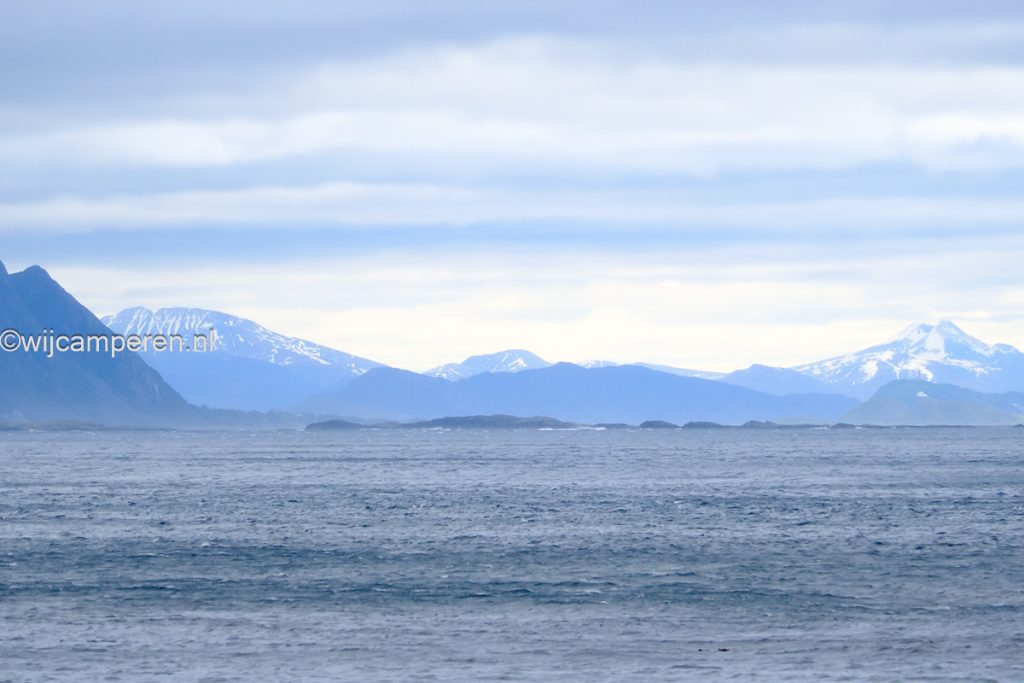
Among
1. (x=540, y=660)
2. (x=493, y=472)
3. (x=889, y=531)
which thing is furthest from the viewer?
(x=493, y=472)

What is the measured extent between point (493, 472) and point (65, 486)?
176ft

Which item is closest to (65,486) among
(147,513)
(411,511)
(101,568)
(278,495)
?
(278,495)

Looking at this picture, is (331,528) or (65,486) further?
(65,486)

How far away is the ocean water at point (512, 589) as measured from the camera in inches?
1709

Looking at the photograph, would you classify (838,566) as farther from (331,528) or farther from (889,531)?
(331,528)

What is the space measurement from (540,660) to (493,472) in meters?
125

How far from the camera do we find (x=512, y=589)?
5797 centimetres

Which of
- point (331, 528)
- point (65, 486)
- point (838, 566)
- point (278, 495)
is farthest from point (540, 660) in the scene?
point (65, 486)

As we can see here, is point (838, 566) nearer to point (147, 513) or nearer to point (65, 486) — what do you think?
point (147, 513)

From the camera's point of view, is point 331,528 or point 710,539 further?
point 331,528

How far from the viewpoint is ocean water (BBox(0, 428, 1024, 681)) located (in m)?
43.4

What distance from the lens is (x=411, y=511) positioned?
324 feet

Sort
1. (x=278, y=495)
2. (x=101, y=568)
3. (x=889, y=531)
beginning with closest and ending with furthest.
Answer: (x=101, y=568) < (x=889, y=531) < (x=278, y=495)

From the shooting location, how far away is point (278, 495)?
119125mm
